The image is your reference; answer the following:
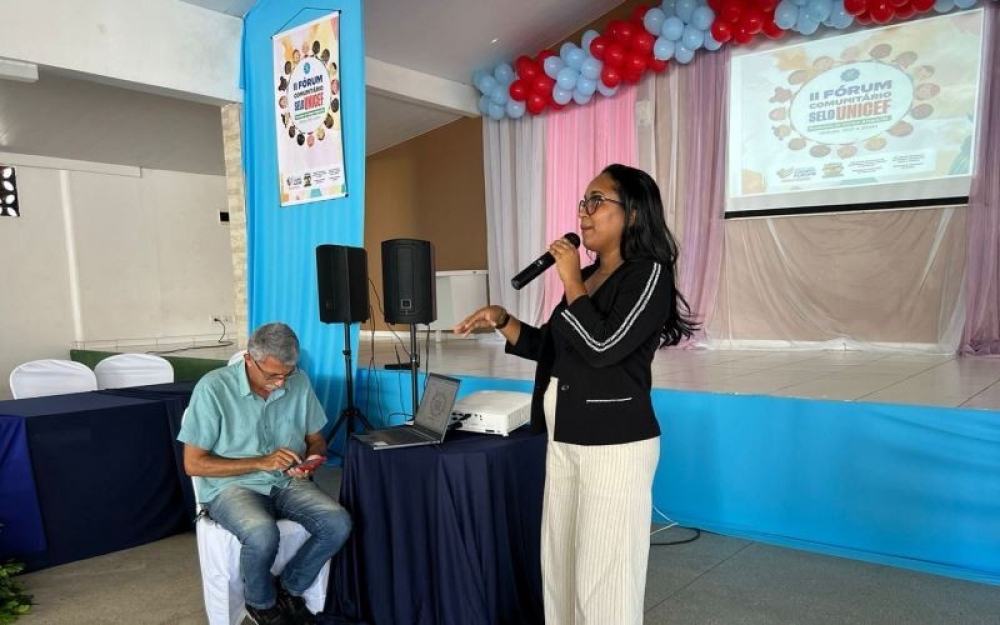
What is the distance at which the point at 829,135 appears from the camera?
5359 millimetres

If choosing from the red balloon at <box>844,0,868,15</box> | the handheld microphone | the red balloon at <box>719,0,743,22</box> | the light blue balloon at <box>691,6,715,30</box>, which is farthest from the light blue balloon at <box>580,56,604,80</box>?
the handheld microphone

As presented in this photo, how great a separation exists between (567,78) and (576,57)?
206 millimetres

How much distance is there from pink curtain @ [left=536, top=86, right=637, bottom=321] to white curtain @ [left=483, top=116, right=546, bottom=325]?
0.37ft

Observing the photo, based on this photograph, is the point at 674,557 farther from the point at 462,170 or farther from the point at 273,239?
the point at 462,170

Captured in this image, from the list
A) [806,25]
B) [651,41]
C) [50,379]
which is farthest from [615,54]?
[50,379]

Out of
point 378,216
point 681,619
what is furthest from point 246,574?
point 378,216

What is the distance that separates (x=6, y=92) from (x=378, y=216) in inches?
Result: 171

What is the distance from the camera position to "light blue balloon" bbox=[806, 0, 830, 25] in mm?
4957

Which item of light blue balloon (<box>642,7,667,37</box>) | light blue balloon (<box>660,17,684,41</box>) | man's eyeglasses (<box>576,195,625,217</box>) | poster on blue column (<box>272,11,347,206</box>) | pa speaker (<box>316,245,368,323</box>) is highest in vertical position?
light blue balloon (<box>642,7,667,37</box>)

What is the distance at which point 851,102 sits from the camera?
17.2ft

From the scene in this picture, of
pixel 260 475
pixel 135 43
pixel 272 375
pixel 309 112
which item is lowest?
pixel 260 475

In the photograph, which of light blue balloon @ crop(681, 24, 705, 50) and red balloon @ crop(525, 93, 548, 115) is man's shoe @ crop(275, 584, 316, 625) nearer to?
light blue balloon @ crop(681, 24, 705, 50)

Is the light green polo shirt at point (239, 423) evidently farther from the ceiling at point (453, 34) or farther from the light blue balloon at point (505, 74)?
the light blue balloon at point (505, 74)

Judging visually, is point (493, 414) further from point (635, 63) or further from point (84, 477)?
point (635, 63)
